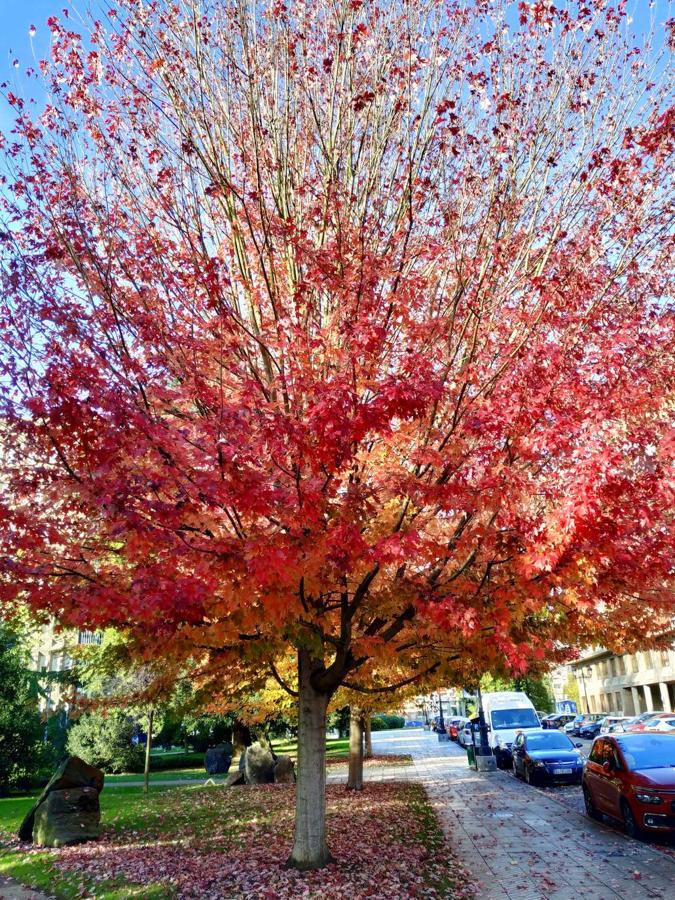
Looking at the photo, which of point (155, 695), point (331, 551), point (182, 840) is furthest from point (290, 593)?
point (182, 840)

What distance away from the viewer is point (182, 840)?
11328 mm

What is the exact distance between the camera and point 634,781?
33.7 feet

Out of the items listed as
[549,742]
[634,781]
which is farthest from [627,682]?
[634,781]

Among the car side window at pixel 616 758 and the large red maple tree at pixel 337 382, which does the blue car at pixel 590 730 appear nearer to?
the car side window at pixel 616 758

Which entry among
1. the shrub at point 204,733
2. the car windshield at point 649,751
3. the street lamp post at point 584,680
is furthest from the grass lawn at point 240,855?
the street lamp post at point 584,680

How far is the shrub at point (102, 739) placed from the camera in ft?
88.2

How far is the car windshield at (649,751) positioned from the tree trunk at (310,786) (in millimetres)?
5471

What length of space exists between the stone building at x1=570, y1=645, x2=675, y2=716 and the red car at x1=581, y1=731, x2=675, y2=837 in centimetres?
3151

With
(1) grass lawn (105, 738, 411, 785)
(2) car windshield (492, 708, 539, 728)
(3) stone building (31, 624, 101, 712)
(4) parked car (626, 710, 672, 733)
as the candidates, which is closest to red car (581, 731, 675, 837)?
(3) stone building (31, 624, 101, 712)

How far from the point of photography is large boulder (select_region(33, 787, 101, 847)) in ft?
37.4

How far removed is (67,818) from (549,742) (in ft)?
44.7

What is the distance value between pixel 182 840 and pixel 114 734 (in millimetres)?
17817

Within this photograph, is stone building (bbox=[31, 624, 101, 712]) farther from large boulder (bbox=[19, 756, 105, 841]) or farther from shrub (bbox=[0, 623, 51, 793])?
large boulder (bbox=[19, 756, 105, 841])

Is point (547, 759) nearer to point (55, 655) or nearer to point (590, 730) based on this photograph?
point (55, 655)
